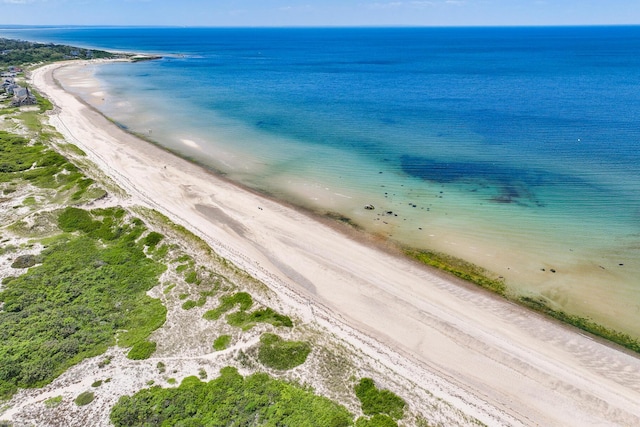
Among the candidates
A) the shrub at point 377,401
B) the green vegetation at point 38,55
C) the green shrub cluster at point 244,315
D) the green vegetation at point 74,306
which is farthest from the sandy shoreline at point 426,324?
the green vegetation at point 38,55

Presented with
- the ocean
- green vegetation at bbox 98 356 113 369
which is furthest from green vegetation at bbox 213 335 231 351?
the ocean

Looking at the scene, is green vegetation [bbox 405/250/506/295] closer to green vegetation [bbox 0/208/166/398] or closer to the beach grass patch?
green vegetation [bbox 0/208/166/398]

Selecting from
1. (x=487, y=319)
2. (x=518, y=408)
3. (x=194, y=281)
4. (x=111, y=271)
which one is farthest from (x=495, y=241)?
(x=111, y=271)

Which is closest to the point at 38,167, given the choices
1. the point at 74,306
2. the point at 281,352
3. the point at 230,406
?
the point at 74,306

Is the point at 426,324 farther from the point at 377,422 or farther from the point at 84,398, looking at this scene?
the point at 84,398

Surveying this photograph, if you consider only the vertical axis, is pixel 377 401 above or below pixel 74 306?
above

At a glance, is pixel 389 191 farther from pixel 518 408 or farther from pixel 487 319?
pixel 518 408
